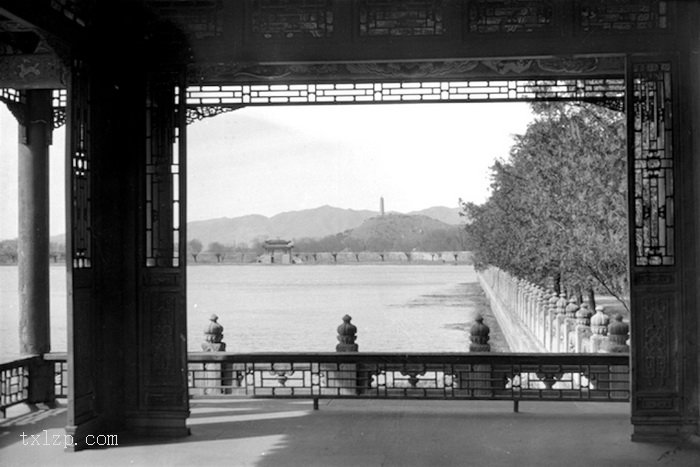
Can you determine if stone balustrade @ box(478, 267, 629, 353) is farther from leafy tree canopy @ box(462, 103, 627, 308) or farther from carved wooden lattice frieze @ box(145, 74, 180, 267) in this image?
carved wooden lattice frieze @ box(145, 74, 180, 267)

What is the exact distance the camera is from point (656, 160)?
6309 millimetres

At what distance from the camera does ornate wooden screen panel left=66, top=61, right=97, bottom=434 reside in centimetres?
586

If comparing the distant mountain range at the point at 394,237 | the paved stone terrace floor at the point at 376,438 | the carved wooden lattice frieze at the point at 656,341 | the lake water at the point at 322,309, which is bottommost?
the lake water at the point at 322,309

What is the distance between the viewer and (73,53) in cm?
593

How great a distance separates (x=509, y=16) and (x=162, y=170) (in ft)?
9.39

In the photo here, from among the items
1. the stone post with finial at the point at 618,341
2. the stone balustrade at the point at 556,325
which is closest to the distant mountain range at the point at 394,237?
the stone balustrade at the point at 556,325

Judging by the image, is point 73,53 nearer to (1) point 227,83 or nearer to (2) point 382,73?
(1) point 227,83

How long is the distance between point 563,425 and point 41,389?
465 cm

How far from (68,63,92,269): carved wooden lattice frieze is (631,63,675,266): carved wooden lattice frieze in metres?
3.98

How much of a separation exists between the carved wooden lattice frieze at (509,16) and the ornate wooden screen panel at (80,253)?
2.87 metres

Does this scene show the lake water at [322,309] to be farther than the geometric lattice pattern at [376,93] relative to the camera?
Yes

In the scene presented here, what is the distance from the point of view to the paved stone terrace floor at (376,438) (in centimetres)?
568

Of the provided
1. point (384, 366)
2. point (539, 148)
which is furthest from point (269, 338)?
point (384, 366)

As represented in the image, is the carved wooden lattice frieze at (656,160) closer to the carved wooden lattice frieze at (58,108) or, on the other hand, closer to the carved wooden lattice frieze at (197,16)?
the carved wooden lattice frieze at (197,16)
